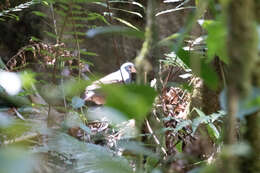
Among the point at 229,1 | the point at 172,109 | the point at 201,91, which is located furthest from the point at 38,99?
the point at 229,1

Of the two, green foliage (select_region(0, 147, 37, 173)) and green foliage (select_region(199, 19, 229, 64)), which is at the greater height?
green foliage (select_region(199, 19, 229, 64))

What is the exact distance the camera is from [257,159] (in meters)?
0.49

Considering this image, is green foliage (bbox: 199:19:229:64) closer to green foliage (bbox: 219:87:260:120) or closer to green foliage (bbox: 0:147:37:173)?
green foliage (bbox: 219:87:260:120)

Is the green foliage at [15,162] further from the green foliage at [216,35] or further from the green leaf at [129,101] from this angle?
the green foliage at [216,35]

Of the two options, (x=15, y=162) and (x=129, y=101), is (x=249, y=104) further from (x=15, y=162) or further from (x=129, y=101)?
(x=15, y=162)

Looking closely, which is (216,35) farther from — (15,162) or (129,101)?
(15,162)

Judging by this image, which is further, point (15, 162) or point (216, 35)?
point (216, 35)

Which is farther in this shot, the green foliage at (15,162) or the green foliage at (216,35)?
the green foliage at (216,35)

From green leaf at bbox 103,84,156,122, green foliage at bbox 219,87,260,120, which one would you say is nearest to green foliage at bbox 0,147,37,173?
green leaf at bbox 103,84,156,122

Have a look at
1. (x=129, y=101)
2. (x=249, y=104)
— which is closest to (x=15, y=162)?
(x=129, y=101)

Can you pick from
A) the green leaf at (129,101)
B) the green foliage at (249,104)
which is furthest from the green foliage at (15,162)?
the green foliage at (249,104)

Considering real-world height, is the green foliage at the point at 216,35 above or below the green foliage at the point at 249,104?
above

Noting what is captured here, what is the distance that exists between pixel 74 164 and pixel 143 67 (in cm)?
44

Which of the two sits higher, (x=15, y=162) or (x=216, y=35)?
(x=216, y=35)
